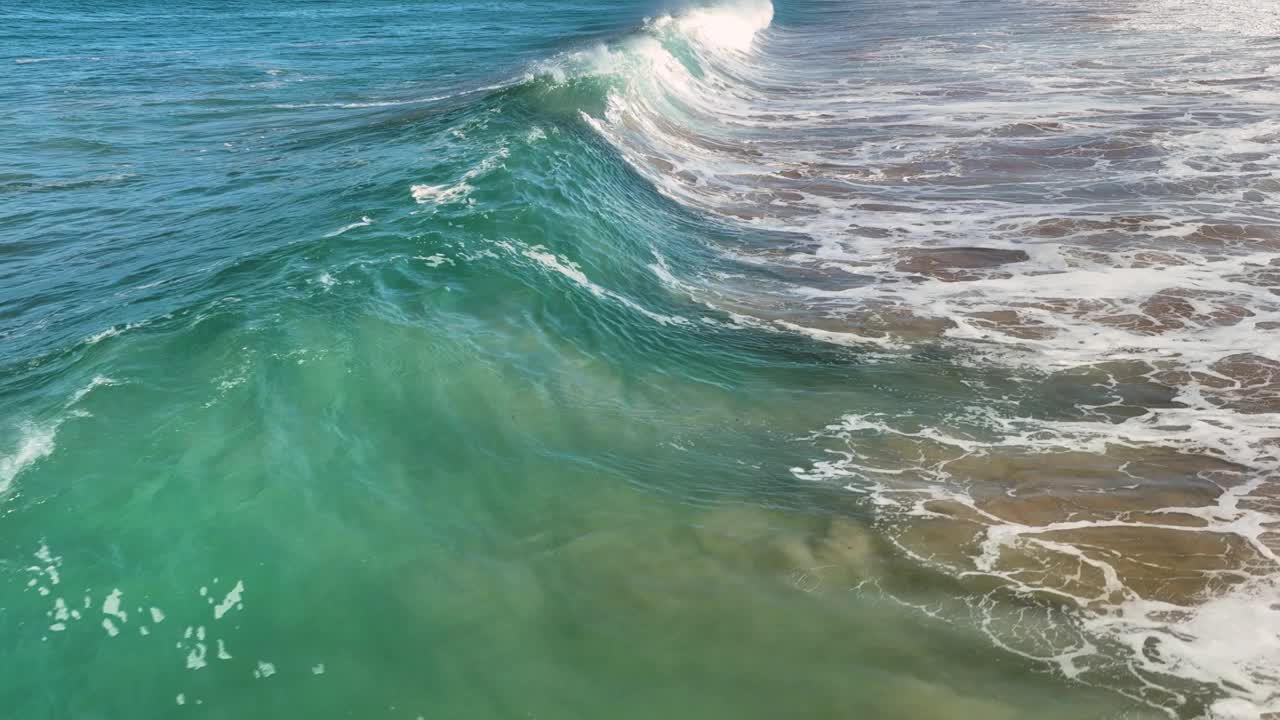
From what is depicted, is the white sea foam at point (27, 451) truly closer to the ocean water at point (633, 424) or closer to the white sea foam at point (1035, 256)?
the ocean water at point (633, 424)

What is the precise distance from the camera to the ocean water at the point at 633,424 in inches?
248

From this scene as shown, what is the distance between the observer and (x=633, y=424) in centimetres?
955

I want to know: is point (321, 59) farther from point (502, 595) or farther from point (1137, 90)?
point (502, 595)

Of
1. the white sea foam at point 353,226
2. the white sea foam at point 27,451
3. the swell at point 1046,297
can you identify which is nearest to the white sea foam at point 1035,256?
the swell at point 1046,297

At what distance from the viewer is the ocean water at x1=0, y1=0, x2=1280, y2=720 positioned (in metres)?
6.29

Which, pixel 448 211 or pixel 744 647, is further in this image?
pixel 448 211

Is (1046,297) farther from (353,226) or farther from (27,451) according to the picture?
(27,451)

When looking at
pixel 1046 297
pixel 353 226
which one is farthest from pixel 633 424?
A: pixel 353 226

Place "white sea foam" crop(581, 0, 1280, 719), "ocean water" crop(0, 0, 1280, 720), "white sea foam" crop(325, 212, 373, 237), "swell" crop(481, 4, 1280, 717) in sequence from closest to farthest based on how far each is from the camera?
"ocean water" crop(0, 0, 1280, 720) < "swell" crop(481, 4, 1280, 717) < "white sea foam" crop(581, 0, 1280, 719) < "white sea foam" crop(325, 212, 373, 237)

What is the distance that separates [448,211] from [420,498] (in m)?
7.66

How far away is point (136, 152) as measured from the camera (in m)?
20.3

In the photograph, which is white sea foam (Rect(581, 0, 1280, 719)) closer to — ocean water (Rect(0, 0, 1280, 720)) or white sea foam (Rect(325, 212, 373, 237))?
ocean water (Rect(0, 0, 1280, 720))

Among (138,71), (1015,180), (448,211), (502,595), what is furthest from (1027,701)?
(138,71)

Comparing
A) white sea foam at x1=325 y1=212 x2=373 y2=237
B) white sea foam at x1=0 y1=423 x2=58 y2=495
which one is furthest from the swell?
white sea foam at x1=0 y1=423 x2=58 y2=495
